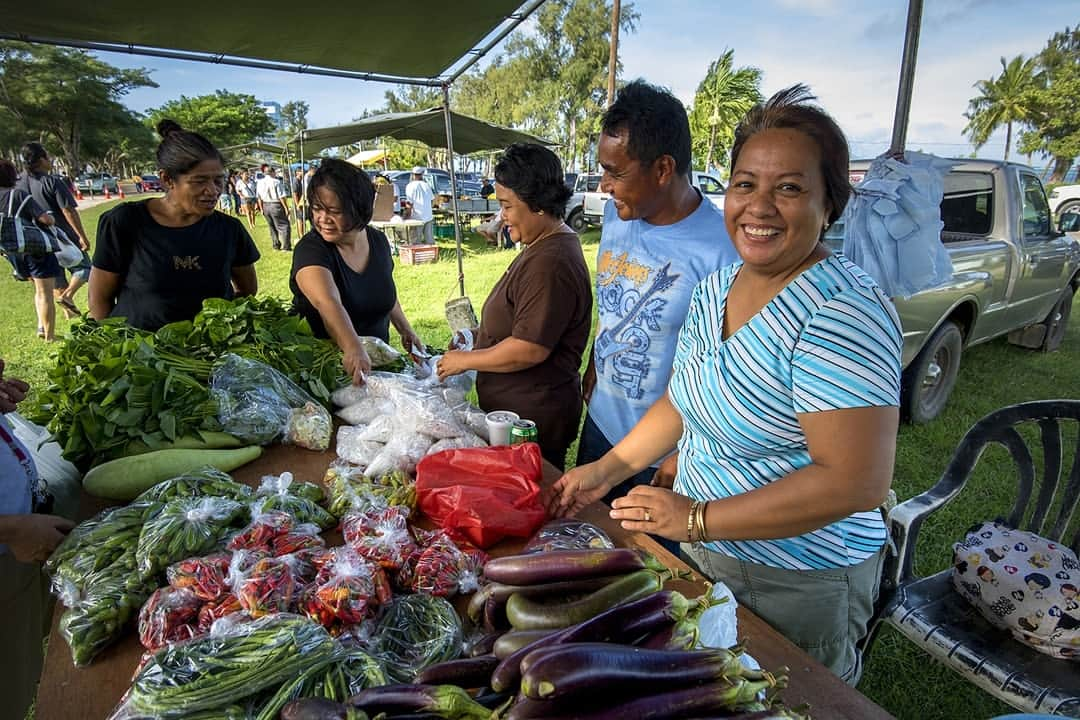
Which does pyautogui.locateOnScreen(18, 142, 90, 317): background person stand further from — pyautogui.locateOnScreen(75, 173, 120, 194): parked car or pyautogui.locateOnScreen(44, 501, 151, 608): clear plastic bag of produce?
pyautogui.locateOnScreen(75, 173, 120, 194): parked car

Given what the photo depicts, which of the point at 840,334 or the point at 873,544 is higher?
the point at 840,334

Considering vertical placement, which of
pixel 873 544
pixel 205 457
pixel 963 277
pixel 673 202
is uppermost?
pixel 673 202

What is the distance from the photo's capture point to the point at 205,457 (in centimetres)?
193

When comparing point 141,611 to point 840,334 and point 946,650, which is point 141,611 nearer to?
point 840,334

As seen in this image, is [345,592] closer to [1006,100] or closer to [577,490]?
[577,490]

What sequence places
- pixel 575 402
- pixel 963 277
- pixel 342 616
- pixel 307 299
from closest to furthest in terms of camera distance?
pixel 342 616, pixel 575 402, pixel 307 299, pixel 963 277

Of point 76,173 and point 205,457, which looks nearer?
point 205,457

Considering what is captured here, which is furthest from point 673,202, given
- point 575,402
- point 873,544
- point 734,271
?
point 873,544

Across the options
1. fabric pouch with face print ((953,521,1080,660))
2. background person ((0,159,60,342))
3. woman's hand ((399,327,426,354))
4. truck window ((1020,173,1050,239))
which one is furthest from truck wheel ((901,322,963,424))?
background person ((0,159,60,342))

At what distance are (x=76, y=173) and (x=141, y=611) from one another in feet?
190

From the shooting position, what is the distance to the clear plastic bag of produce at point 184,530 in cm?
136

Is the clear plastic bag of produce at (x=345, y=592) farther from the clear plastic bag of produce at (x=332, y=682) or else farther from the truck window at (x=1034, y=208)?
the truck window at (x=1034, y=208)

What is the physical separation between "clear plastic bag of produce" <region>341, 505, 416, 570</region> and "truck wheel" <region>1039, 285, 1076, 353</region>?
840 cm

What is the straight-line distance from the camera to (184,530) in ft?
4.62
